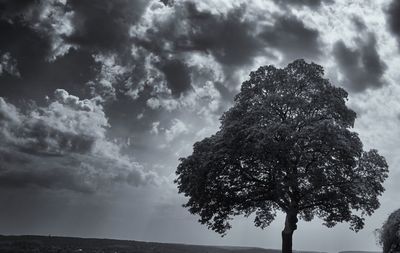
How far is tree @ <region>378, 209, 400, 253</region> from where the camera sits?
20828mm

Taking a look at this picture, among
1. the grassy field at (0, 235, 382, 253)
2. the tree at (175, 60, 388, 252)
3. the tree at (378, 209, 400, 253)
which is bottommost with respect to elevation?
the grassy field at (0, 235, 382, 253)

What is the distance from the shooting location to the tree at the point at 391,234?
2083 centimetres

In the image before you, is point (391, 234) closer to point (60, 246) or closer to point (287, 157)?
point (287, 157)

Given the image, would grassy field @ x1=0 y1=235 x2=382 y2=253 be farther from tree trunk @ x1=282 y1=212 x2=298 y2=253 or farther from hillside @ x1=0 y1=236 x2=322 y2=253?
tree trunk @ x1=282 y1=212 x2=298 y2=253

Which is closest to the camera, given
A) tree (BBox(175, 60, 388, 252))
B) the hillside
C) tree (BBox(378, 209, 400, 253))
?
tree (BBox(378, 209, 400, 253))

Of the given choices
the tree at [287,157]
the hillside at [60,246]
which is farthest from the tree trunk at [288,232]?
the hillside at [60,246]

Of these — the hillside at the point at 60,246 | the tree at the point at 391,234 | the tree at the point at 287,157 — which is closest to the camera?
the tree at the point at 391,234

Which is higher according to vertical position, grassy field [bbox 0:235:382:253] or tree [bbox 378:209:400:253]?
tree [bbox 378:209:400:253]

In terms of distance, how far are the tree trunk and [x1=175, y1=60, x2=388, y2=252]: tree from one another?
0.08m

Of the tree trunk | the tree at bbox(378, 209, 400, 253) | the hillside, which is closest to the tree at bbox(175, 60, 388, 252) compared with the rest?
the tree trunk

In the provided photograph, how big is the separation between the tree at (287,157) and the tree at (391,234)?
8711 mm

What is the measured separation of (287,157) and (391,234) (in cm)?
1110

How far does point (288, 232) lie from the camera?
35.4 m

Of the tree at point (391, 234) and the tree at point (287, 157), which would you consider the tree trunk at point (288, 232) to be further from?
the tree at point (391, 234)
